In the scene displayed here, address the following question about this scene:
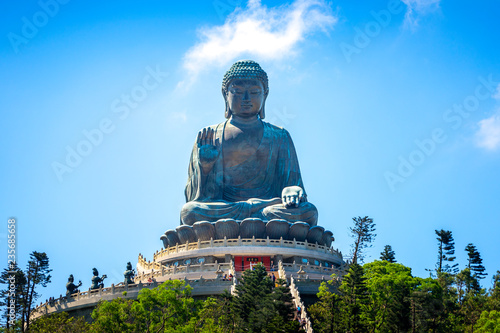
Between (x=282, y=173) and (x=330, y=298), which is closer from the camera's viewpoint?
(x=330, y=298)

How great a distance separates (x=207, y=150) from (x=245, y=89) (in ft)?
13.1

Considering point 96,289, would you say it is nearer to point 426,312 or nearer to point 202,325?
point 202,325

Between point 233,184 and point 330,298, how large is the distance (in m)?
14.9

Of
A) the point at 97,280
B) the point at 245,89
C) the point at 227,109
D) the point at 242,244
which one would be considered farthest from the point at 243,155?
the point at 97,280

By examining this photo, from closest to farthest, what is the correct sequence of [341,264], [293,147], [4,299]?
[4,299]
[341,264]
[293,147]

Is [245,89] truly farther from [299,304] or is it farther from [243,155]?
[299,304]

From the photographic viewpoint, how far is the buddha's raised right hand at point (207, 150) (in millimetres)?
32750

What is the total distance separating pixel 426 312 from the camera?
19641 millimetres

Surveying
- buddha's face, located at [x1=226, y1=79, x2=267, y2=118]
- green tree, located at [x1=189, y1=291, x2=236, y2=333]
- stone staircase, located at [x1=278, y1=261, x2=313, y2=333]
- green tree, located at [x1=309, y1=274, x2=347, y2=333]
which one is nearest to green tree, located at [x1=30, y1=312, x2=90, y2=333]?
green tree, located at [x1=189, y1=291, x2=236, y2=333]

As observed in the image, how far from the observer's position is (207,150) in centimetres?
3281

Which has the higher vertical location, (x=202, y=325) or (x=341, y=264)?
(x=341, y=264)

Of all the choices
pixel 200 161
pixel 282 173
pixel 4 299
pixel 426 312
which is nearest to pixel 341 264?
pixel 282 173

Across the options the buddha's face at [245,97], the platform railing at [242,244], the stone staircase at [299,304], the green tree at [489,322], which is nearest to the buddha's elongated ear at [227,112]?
the buddha's face at [245,97]

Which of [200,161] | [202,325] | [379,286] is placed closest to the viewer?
[202,325]
